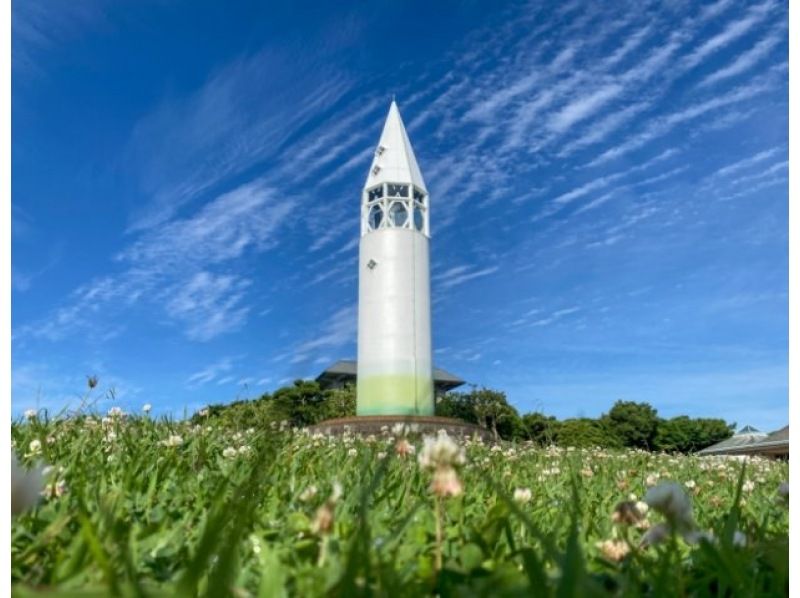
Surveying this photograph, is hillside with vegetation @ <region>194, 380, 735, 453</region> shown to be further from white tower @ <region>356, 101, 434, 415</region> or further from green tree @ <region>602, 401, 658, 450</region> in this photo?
white tower @ <region>356, 101, 434, 415</region>

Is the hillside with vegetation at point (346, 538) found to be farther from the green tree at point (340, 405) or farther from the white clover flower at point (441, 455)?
the green tree at point (340, 405)

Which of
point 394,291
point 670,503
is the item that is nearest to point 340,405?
point 394,291

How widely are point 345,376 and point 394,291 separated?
22.3 metres

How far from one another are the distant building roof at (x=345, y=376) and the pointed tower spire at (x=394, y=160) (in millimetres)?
19707

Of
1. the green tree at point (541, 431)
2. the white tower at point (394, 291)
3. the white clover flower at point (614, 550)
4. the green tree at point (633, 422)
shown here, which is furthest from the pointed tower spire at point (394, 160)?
the white clover flower at point (614, 550)

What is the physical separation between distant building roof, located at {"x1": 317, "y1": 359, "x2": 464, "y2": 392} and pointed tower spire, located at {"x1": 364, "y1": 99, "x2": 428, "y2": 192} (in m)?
19.7

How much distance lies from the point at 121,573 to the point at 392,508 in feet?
4.09

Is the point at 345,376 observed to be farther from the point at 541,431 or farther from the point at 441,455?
the point at 441,455

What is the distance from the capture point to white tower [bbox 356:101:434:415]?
1093 inches

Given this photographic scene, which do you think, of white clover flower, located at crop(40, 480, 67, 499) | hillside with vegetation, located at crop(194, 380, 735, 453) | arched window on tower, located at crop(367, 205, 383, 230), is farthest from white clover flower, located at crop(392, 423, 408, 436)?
arched window on tower, located at crop(367, 205, 383, 230)

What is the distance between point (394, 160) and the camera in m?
29.9
